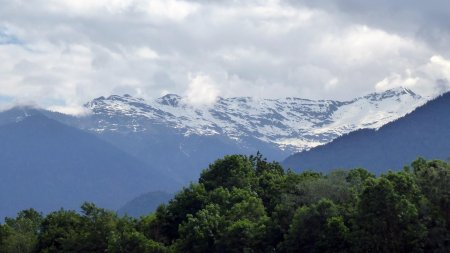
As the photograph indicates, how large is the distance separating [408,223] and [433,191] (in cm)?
902

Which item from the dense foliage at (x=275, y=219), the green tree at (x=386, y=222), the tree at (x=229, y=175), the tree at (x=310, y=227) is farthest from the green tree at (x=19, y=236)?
the green tree at (x=386, y=222)

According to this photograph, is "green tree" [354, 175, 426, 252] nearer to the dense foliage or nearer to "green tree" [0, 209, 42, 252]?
the dense foliage

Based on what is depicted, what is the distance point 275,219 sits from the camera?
11494 cm

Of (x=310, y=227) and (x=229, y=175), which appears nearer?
(x=310, y=227)

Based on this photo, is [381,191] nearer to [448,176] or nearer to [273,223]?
[448,176]

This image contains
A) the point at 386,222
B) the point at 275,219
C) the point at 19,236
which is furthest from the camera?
the point at 19,236

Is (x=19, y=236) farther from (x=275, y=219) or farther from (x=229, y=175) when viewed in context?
(x=275, y=219)

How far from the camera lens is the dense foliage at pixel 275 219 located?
98438mm

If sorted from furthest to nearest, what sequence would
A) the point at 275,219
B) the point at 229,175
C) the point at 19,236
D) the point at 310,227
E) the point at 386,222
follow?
the point at 229,175, the point at 19,236, the point at 275,219, the point at 310,227, the point at 386,222

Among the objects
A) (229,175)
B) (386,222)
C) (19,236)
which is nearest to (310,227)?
→ (386,222)

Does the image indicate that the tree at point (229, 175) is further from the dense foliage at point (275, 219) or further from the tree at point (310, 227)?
the tree at point (310, 227)

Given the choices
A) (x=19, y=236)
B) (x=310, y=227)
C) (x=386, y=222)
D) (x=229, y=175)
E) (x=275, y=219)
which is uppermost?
(x=229, y=175)

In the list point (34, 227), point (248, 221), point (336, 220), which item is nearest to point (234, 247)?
point (248, 221)

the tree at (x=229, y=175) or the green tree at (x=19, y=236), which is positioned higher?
the tree at (x=229, y=175)
